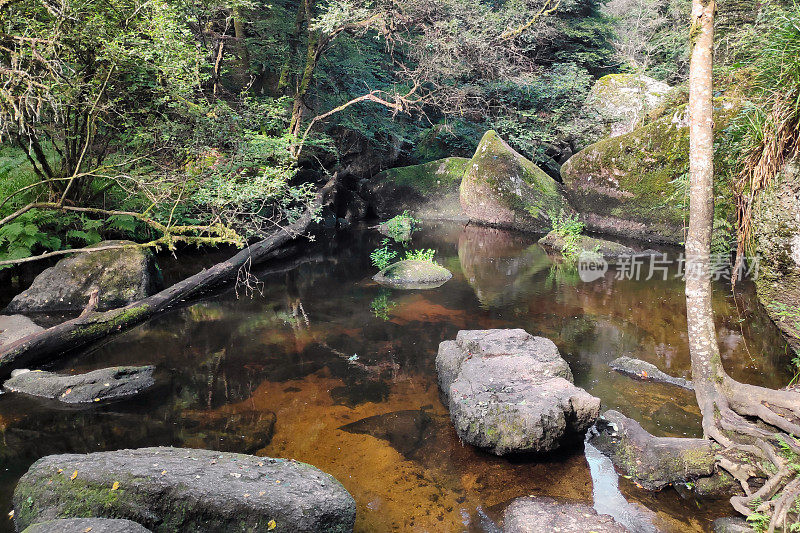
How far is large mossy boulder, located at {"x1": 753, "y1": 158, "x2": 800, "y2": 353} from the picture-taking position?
4129 millimetres

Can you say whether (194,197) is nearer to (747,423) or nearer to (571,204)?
(747,423)

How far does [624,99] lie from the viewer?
1609cm

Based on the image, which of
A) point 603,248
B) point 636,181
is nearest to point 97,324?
point 603,248

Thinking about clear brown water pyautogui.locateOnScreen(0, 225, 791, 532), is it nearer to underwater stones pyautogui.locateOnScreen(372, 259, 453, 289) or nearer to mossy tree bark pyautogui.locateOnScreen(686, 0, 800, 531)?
underwater stones pyautogui.locateOnScreen(372, 259, 453, 289)

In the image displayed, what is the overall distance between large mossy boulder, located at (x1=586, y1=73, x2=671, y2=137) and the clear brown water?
8.56m

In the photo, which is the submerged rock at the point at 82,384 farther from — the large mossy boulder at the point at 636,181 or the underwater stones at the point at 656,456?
the large mossy boulder at the point at 636,181

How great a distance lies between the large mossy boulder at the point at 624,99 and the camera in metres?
15.4

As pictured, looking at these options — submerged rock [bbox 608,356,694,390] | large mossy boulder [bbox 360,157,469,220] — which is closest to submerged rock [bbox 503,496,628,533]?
submerged rock [bbox 608,356,694,390]

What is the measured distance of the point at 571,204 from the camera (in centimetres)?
1358

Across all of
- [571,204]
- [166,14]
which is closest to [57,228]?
[166,14]

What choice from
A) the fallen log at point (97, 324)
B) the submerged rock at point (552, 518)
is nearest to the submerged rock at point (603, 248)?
the fallen log at point (97, 324)

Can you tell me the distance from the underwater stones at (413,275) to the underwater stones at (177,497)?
611 cm

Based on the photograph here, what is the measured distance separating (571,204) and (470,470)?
11.1 m

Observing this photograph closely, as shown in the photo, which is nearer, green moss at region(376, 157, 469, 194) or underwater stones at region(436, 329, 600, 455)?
underwater stones at region(436, 329, 600, 455)
